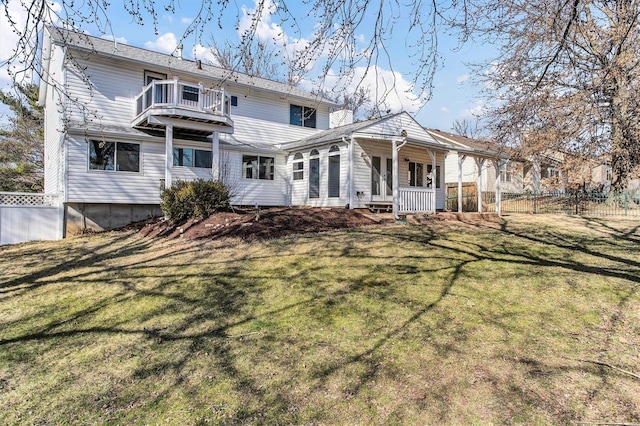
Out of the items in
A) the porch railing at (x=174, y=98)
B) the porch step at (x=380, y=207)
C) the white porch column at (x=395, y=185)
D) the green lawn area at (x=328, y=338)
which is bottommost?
the green lawn area at (x=328, y=338)

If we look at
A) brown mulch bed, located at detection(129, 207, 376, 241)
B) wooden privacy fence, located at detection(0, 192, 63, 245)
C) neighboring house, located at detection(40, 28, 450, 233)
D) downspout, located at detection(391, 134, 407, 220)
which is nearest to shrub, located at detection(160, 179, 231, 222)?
brown mulch bed, located at detection(129, 207, 376, 241)

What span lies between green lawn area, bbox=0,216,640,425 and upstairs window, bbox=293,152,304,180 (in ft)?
29.7

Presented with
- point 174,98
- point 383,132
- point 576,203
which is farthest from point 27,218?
point 576,203

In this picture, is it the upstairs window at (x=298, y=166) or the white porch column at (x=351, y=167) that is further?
the upstairs window at (x=298, y=166)

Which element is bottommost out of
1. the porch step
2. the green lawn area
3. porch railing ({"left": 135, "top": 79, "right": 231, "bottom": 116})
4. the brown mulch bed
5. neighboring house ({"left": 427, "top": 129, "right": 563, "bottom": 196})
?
the green lawn area

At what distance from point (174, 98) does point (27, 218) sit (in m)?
6.69

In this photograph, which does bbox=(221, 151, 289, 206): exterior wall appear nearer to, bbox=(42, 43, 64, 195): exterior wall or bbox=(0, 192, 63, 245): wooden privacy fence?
bbox=(42, 43, 64, 195): exterior wall

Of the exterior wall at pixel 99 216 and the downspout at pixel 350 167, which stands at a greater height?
the downspout at pixel 350 167

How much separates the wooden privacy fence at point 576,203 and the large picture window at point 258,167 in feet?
42.5

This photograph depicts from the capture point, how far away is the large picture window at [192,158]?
15.0 meters

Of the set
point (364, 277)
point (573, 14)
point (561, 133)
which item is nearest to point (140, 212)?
point (364, 277)

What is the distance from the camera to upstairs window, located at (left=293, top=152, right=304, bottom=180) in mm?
16625

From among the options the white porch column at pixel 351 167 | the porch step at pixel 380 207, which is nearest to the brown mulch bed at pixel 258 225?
the white porch column at pixel 351 167

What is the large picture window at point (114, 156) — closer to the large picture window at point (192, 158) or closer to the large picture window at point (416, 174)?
the large picture window at point (192, 158)
